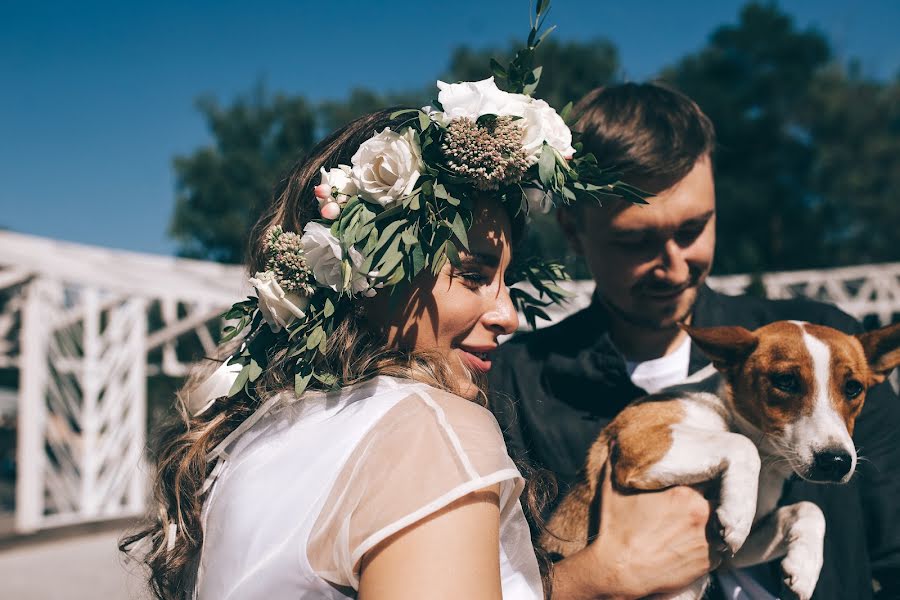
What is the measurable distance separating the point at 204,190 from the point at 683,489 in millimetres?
36406

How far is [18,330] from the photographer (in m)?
13.5

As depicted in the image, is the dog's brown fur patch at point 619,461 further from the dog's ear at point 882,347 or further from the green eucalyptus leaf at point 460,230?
the green eucalyptus leaf at point 460,230

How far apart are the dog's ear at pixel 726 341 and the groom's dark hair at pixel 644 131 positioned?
75 cm

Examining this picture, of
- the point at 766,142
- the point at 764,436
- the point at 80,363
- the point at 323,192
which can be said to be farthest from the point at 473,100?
the point at 766,142

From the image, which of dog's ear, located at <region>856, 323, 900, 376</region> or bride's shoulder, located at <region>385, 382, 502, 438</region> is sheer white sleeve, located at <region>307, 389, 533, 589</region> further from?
dog's ear, located at <region>856, 323, 900, 376</region>

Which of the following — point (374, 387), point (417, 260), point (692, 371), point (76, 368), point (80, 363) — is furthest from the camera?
point (80, 363)

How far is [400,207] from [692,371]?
1.63m

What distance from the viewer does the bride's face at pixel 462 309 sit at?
2203 millimetres

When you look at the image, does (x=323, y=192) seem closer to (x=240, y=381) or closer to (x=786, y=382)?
(x=240, y=381)

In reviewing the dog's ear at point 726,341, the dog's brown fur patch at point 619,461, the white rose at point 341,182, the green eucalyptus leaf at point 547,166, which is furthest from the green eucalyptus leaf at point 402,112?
the dog's brown fur patch at point 619,461

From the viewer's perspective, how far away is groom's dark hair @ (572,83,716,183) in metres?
3.01

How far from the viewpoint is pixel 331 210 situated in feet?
7.33

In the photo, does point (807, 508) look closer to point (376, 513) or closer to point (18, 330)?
point (376, 513)

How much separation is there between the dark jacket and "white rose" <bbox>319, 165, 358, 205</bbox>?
1018 mm
